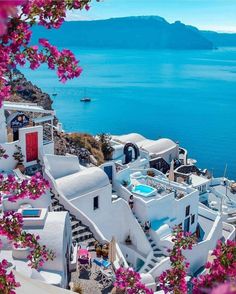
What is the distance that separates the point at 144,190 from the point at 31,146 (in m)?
6.52

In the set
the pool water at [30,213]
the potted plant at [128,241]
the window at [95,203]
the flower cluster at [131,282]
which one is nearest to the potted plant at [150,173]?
the potted plant at [128,241]

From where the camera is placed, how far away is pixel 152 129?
80.8 m

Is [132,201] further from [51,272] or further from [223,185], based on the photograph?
[223,185]

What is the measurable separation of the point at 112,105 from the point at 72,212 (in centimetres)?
8762

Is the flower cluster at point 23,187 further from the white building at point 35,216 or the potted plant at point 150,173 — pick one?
the potted plant at point 150,173

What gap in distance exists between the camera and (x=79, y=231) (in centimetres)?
1681

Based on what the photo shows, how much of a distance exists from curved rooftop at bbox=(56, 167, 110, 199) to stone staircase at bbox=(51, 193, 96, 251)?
0.72 metres

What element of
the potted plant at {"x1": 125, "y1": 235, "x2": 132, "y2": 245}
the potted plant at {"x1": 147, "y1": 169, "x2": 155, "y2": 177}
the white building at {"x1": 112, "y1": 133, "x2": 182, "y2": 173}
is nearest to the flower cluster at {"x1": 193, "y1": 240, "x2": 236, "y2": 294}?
the potted plant at {"x1": 125, "y1": 235, "x2": 132, "y2": 245}

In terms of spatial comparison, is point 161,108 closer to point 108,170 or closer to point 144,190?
point 108,170

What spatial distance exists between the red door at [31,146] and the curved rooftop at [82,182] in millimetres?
1619

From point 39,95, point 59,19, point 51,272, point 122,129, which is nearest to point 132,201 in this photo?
point 51,272

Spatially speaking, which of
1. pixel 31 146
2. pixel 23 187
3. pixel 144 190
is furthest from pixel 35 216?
pixel 144 190

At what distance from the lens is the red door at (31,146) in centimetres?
1879

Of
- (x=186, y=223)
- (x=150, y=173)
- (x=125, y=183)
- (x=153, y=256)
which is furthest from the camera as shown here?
(x=150, y=173)
